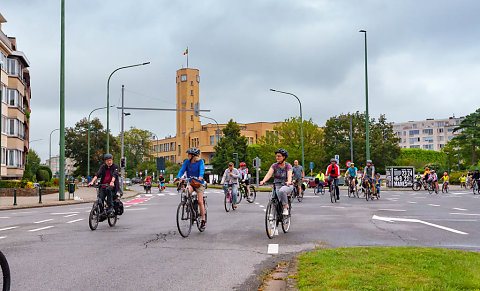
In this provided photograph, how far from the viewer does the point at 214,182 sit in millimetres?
82438

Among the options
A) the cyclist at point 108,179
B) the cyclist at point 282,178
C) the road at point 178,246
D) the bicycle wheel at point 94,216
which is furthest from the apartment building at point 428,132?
the bicycle wheel at point 94,216

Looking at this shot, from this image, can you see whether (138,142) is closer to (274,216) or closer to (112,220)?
(112,220)

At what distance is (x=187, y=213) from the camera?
10.3m

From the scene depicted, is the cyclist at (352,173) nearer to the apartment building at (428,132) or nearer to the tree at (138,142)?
the tree at (138,142)

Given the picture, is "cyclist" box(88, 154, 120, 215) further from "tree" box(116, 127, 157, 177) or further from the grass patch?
"tree" box(116, 127, 157, 177)

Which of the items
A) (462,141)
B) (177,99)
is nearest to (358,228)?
(462,141)

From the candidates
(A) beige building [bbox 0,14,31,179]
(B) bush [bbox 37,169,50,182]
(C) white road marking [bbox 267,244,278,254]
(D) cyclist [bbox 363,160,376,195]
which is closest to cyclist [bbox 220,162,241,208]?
(D) cyclist [bbox 363,160,376,195]

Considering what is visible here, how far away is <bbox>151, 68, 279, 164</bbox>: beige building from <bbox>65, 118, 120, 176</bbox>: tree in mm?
40473

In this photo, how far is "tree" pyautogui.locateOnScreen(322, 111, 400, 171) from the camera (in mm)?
74562

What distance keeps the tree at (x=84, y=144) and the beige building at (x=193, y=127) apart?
40473 millimetres

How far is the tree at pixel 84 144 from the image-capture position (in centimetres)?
7025

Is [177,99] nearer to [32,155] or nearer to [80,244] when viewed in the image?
[32,155]

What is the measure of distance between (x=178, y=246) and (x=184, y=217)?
4.69ft

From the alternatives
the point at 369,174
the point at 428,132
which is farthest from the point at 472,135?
the point at 428,132
